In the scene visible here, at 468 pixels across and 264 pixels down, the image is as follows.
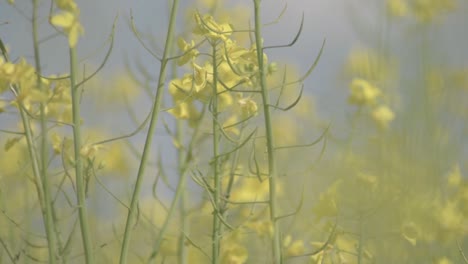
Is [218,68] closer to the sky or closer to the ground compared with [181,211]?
closer to the sky

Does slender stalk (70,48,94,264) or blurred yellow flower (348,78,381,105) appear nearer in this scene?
slender stalk (70,48,94,264)

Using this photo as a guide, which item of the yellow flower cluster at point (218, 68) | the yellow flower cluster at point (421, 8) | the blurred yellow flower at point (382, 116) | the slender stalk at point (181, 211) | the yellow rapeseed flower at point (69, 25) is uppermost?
the yellow flower cluster at point (421, 8)

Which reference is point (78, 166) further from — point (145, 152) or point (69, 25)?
point (69, 25)

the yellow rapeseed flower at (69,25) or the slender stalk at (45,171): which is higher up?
the yellow rapeseed flower at (69,25)

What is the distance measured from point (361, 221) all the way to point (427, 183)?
0.45 m

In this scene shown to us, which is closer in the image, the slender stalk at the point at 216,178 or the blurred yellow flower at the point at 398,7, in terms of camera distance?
the slender stalk at the point at 216,178

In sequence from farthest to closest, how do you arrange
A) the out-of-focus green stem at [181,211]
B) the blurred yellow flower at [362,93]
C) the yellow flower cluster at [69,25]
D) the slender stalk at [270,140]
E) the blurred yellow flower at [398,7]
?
the blurred yellow flower at [398,7] < the blurred yellow flower at [362,93] < the out-of-focus green stem at [181,211] < the slender stalk at [270,140] < the yellow flower cluster at [69,25]

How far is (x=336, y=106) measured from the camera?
2004 mm

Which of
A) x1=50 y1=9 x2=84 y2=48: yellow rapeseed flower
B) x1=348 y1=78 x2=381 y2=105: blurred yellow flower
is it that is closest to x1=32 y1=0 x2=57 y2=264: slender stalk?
x1=50 y1=9 x2=84 y2=48: yellow rapeseed flower

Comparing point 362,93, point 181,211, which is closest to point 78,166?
point 181,211

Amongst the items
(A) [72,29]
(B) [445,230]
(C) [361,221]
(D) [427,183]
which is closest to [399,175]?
(D) [427,183]

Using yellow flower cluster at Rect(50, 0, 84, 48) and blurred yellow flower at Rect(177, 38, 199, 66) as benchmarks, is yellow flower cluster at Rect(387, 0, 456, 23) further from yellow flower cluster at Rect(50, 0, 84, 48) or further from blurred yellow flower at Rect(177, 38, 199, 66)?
yellow flower cluster at Rect(50, 0, 84, 48)

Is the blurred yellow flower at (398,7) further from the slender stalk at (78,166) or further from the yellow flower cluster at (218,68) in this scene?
the slender stalk at (78,166)

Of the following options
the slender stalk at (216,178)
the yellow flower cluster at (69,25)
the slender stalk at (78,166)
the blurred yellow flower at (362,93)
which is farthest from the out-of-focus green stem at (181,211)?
the blurred yellow flower at (362,93)
